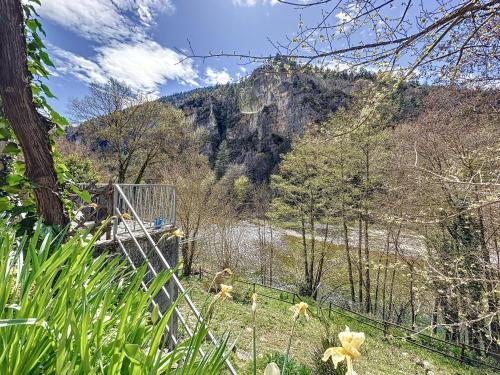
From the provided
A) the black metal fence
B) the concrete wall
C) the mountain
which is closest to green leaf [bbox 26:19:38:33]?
the concrete wall

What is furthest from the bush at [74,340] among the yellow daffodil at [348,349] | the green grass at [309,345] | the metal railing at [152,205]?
the green grass at [309,345]

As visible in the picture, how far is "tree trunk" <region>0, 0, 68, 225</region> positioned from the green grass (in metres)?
4.64

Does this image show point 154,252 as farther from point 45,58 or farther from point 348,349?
point 348,349

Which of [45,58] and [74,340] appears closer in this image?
[74,340]

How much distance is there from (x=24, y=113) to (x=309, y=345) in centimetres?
786

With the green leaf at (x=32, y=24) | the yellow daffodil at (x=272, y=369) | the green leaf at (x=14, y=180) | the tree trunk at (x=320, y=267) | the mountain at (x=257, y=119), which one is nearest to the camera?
the yellow daffodil at (x=272, y=369)

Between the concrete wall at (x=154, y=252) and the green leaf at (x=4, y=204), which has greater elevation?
the green leaf at (x=4, y=204)

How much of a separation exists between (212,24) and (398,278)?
42.5 ft

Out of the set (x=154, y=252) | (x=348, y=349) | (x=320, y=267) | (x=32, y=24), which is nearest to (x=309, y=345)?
(x=154, y=252)

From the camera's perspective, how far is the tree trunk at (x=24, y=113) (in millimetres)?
1604

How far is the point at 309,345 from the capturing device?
7.47m

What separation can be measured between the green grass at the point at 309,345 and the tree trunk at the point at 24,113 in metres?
4.64

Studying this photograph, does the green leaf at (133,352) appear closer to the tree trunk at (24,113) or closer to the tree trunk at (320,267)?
the tree trunk at (24,113)

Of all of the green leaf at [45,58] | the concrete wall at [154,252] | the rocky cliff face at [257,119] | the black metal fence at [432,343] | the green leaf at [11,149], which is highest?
the rocky cliff face at [257,119]
